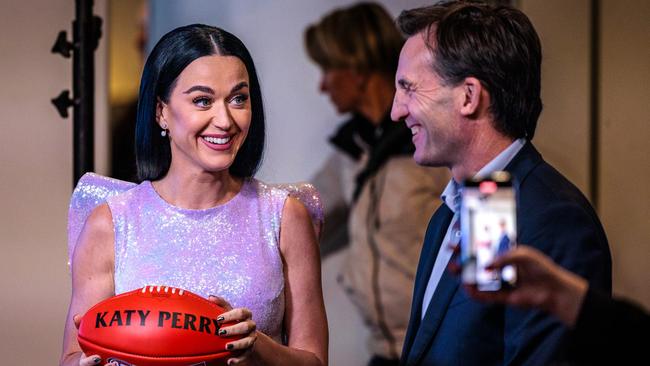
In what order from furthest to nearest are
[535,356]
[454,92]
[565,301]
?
[454,92] → [535,356] → [565,301]

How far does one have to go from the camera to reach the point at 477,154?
238cm

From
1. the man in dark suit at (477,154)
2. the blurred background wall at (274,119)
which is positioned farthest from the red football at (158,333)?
the blurred background wall at (274,119)

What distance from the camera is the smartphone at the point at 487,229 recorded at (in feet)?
5.28

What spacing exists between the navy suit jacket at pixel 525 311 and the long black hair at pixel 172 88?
1.66 ft

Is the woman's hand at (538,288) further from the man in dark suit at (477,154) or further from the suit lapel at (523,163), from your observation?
the suit lapel at (523,163)

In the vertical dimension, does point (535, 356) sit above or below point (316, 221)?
below

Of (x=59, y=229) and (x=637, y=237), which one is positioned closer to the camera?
(x=59, y=229)

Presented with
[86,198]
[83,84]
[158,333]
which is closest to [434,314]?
[158,333]

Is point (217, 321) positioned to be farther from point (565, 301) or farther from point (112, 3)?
point (112, 3)

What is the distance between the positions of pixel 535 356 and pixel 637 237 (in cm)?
298

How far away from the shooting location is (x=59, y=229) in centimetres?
438

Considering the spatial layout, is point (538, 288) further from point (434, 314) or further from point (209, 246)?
point (209, 246)

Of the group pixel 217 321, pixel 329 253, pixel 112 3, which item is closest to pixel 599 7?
pixel 329 253

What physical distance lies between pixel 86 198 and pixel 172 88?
38cm
